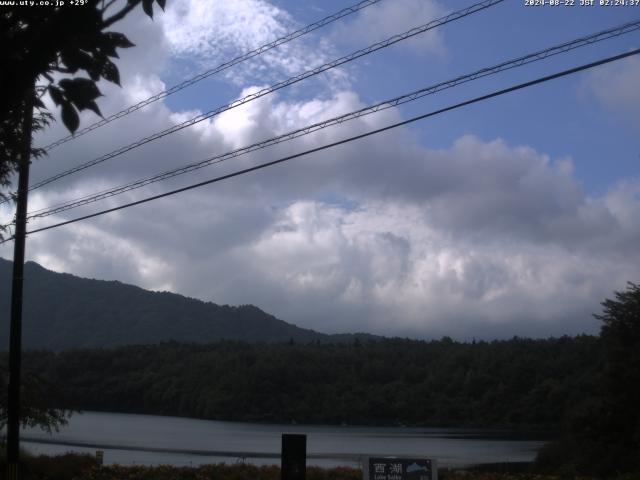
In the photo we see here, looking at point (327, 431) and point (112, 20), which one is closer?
point (112, 20)

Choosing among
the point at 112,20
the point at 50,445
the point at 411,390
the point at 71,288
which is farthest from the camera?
the point at 71,288

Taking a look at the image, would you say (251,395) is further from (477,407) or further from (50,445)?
(50,445)

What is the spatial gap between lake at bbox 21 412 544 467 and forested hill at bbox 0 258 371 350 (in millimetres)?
85230

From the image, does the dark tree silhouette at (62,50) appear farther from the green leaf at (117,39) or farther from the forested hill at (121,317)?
the forested hill at (121,317)

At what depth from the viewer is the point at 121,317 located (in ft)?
578

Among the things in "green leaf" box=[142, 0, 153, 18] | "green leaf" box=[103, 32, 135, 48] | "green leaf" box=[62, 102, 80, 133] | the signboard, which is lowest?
the signboard

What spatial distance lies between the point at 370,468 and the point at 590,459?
20.6m

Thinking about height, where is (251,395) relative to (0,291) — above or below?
below

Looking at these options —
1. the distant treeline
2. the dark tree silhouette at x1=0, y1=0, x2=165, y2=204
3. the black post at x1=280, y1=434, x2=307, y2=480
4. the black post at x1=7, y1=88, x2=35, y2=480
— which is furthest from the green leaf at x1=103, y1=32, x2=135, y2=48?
the distant treeline

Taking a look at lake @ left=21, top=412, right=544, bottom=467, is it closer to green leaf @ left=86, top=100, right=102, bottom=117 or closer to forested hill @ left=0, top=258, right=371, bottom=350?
green leaf @ left=86, top=100, right=102, bottom=117

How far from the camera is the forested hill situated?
515ft

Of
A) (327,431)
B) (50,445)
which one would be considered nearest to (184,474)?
(50,445)

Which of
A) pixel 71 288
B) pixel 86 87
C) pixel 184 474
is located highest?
pixel 71 288

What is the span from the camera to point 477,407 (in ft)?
252
